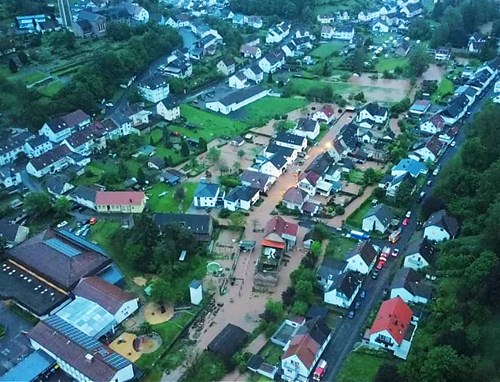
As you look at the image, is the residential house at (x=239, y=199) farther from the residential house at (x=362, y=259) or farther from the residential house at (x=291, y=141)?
the residential house at (x=362, y=259)

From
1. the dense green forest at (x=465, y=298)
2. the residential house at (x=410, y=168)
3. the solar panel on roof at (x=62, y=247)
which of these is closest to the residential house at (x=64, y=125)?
the solar panel on roof at (x=62, y=247)

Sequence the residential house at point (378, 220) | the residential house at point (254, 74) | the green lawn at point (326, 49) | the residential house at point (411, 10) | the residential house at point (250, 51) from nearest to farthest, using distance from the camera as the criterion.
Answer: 1. the residential house at point (378, 220)
2. the residential house at point (254, 74)
3. the residential house at point (250, 51)
4. the green lawn at point (326, 49)
5. the residential house at point (411, 10)

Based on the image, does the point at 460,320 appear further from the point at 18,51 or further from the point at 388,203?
the point at 18,51

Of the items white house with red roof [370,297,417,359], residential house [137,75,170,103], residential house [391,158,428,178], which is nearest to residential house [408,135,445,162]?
residential house [391,158,428,178]

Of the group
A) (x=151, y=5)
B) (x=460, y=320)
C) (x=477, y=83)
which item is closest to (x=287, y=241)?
(x=460, y=320)

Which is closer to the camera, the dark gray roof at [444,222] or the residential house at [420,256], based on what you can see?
the residential house at [420,256]

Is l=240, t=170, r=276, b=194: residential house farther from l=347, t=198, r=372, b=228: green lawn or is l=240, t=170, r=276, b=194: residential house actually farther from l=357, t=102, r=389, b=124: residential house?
l=357, t=102, r=389, b=124: residential house
